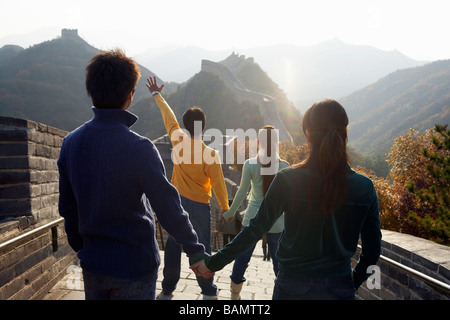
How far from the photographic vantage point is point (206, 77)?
2383 inches

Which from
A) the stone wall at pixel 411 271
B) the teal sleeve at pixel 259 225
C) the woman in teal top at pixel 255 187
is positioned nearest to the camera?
the teal sleeve at pixel 259 225

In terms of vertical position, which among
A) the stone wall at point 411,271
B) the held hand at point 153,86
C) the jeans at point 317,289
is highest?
the held hand at point 153,86

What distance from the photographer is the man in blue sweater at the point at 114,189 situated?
1569mm

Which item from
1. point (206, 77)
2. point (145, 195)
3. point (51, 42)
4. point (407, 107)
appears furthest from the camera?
point (407, 107)

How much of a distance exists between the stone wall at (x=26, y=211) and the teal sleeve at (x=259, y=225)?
1908mm

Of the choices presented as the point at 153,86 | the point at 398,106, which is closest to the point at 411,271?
the point at 153,86

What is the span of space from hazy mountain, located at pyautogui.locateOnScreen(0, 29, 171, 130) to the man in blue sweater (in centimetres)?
8297

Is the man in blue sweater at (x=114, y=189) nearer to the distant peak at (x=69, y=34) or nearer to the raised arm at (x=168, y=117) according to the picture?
the raised arm at (x=168, y=117)

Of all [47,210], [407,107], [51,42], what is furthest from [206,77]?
[407,107]

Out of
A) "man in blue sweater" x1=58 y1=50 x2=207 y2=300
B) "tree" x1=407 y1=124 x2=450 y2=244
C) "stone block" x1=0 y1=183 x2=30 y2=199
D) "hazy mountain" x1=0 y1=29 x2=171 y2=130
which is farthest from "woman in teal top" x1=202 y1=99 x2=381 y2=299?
"hazy mountain" x1=0 y1=29 x2=171 y2=130

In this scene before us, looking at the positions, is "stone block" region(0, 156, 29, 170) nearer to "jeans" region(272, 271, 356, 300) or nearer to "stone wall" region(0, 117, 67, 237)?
"stone wall" region(0, 117, 67, 237)

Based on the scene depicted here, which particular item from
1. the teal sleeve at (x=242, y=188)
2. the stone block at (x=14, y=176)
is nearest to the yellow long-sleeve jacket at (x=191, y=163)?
the teal sleeve at (x=242, y=188)
